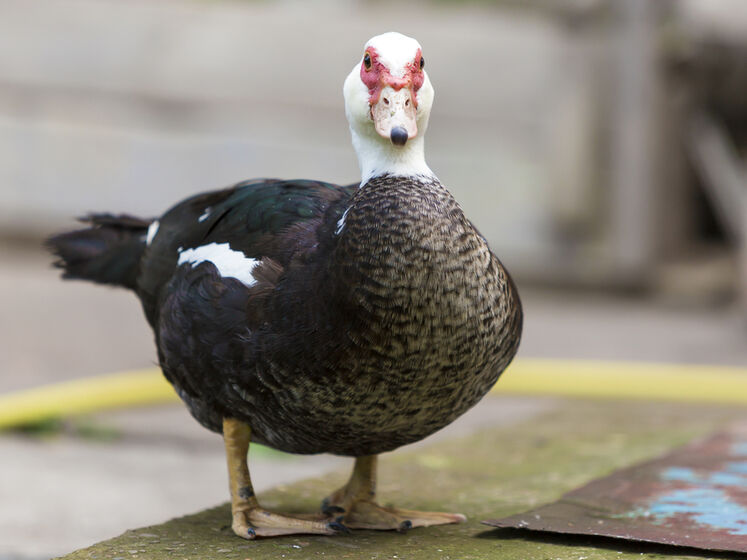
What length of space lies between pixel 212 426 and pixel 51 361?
12.8 feet

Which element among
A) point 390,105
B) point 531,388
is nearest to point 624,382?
point 531,388

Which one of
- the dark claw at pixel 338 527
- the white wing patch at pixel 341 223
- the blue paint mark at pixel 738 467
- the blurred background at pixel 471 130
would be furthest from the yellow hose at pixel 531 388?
the white wing patch at pixel 341 223

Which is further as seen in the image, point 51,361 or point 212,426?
point 51,361

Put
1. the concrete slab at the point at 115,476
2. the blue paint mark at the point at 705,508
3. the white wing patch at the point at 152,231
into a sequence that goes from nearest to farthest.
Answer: the blue paint mark at the point at 705,508
the white wing patch at the point at 152,231
the concrete slab at the point at 115,476

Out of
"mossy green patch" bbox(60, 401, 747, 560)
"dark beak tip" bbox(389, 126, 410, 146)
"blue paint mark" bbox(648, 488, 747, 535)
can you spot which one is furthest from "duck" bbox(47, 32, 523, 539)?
"blue paint mark" bbox(648, 488, 747, 535)

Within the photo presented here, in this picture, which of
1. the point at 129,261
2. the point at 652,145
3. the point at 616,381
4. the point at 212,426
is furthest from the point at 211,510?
the point at 652,145

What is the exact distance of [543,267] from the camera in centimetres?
807

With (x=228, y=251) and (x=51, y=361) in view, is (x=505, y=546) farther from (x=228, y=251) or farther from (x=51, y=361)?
(x=51, y=361)

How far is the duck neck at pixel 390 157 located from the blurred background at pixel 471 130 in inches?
178

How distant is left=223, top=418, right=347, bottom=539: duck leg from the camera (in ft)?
9.75

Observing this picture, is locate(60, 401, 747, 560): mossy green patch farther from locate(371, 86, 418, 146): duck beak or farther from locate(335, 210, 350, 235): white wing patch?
locate(371, 86, 418, 146): duck beak

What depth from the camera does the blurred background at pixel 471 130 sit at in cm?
773

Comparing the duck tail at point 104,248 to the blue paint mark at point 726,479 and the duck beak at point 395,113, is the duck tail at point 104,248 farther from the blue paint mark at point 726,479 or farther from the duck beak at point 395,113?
the blue paint mark at point 726,479

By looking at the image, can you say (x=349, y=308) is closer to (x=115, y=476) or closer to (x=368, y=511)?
(x=368, y=511)
